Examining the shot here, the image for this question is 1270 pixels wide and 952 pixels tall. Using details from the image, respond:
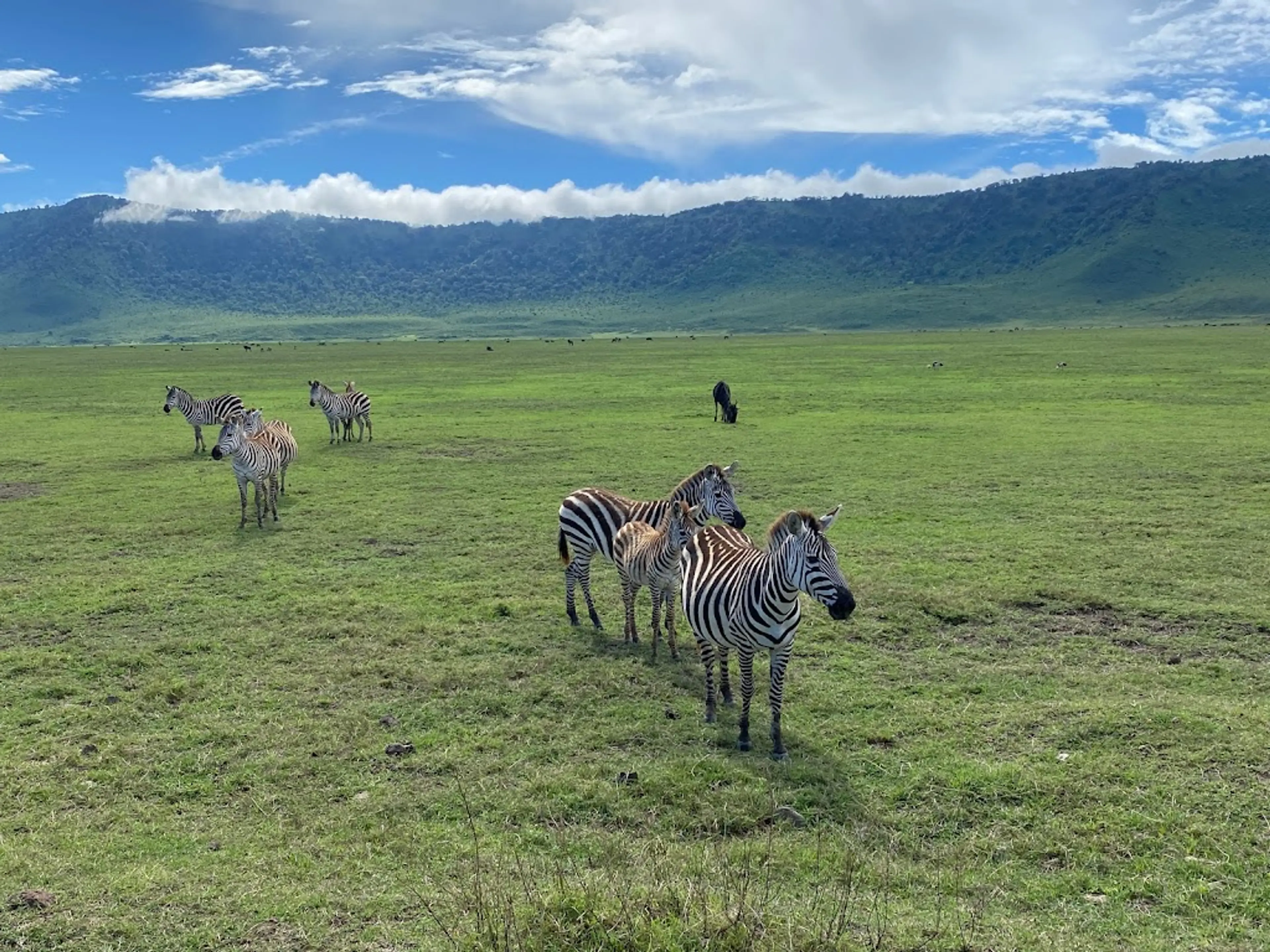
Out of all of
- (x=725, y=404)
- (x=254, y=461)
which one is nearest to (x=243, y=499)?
(x=254, y=461)

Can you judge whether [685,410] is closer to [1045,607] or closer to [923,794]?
[1045,607]

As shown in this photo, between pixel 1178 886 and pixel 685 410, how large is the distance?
3076cm

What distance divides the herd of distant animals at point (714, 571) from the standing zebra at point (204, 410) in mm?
20027

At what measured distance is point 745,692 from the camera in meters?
8.52

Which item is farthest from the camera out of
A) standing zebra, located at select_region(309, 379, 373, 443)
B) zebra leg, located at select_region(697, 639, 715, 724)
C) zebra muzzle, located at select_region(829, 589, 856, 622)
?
standing zebra, located at select_region(309, 379, 373, 443)

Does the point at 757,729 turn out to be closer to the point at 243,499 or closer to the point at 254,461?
A: the point at 254,461

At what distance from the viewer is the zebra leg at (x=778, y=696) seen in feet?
27.6

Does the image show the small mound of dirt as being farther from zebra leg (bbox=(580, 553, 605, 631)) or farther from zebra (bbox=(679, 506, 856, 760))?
zebra (bbox=(679, 506, 856, 760))

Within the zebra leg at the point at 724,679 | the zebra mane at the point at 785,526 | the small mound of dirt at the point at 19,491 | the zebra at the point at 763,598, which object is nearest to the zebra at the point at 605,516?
the zebra at the point at 763,598

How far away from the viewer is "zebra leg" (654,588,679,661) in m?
10.8

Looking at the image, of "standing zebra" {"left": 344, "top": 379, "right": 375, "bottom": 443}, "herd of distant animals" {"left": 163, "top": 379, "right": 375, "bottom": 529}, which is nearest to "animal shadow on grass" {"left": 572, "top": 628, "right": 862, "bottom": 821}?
"herd of distant animals" {"left": 163, "top": 379, "right": 375, "bottom": 529}

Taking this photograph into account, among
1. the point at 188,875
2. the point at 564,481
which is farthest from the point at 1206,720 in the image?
the point at 564,481

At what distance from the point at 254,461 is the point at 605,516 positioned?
29.5 ft

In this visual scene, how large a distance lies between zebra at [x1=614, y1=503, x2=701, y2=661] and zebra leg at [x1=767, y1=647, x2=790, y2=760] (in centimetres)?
214
